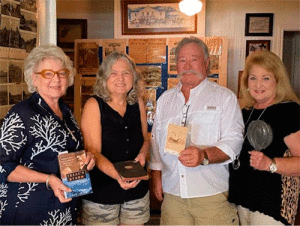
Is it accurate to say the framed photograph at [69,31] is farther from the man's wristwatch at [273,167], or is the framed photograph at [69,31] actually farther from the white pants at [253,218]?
the man's wristwatch at [273,167]

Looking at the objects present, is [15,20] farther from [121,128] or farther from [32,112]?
[121,128]

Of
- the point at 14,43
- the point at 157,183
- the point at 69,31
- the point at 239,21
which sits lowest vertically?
the point at 157,183

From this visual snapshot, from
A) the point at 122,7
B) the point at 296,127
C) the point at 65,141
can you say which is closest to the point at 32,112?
the point at 65,141

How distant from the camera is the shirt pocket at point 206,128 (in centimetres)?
204

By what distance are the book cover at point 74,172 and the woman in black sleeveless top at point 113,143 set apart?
277 millimetres

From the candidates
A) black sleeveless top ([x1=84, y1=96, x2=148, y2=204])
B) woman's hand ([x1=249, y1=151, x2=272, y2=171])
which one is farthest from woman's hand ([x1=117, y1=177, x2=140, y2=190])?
woman's hand ([x1=249, y1=151, x2=272, y2=171])

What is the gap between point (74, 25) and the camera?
19.0 ft

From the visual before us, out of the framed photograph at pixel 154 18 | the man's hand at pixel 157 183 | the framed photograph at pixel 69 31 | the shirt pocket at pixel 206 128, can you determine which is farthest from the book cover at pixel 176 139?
the framed photograph at pixel 69 31

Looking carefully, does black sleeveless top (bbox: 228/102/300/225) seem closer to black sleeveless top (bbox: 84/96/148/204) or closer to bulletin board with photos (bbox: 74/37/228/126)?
black sleeveless top (bbox: 84/96/148/204)

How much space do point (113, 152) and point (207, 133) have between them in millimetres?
615

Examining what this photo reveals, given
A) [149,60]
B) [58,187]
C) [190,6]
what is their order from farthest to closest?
[149,60], [190,6], [58,187]

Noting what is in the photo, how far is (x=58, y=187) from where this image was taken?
1679mm

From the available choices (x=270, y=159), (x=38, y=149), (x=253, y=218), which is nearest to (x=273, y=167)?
(x=270, y=159)

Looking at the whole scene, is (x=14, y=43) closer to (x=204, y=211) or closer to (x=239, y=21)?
(x=204, y=211)
